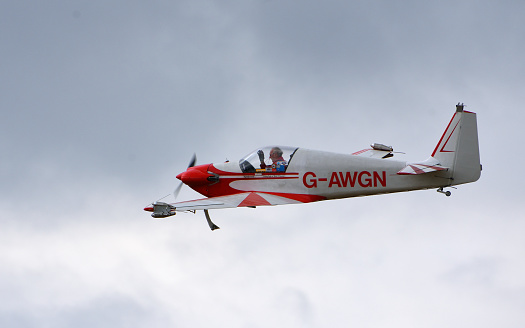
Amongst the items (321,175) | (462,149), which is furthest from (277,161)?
(462,149)

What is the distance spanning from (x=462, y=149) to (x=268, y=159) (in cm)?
641

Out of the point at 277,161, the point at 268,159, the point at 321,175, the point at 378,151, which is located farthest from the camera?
the point at 378,151

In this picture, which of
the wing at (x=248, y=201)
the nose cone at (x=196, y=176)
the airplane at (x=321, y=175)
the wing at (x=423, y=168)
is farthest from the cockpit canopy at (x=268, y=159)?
the wing at (x=423, y=168)

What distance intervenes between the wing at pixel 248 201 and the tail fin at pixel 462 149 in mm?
4382

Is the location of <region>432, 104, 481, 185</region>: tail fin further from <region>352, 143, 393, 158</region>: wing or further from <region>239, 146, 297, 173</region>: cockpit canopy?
<region>239, 146, 297, 173</region>: cockpit canopy

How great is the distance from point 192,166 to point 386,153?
276 inches

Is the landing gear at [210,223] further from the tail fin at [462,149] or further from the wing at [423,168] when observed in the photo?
the tail fin at [462,149]

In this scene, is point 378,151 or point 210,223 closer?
point 210,223

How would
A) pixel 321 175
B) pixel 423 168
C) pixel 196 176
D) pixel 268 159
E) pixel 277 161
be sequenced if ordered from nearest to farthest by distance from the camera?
pixel 423 168
pixel 321 175
pixel 277 161
pixel 268 159
pixel 196 176

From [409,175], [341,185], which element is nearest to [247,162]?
[341,185]

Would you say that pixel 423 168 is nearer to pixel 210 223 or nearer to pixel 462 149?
pixel 462 149

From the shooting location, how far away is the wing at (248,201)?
32188mm

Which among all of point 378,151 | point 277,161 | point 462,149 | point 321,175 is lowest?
point 321,175

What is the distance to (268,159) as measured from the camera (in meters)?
33.2
